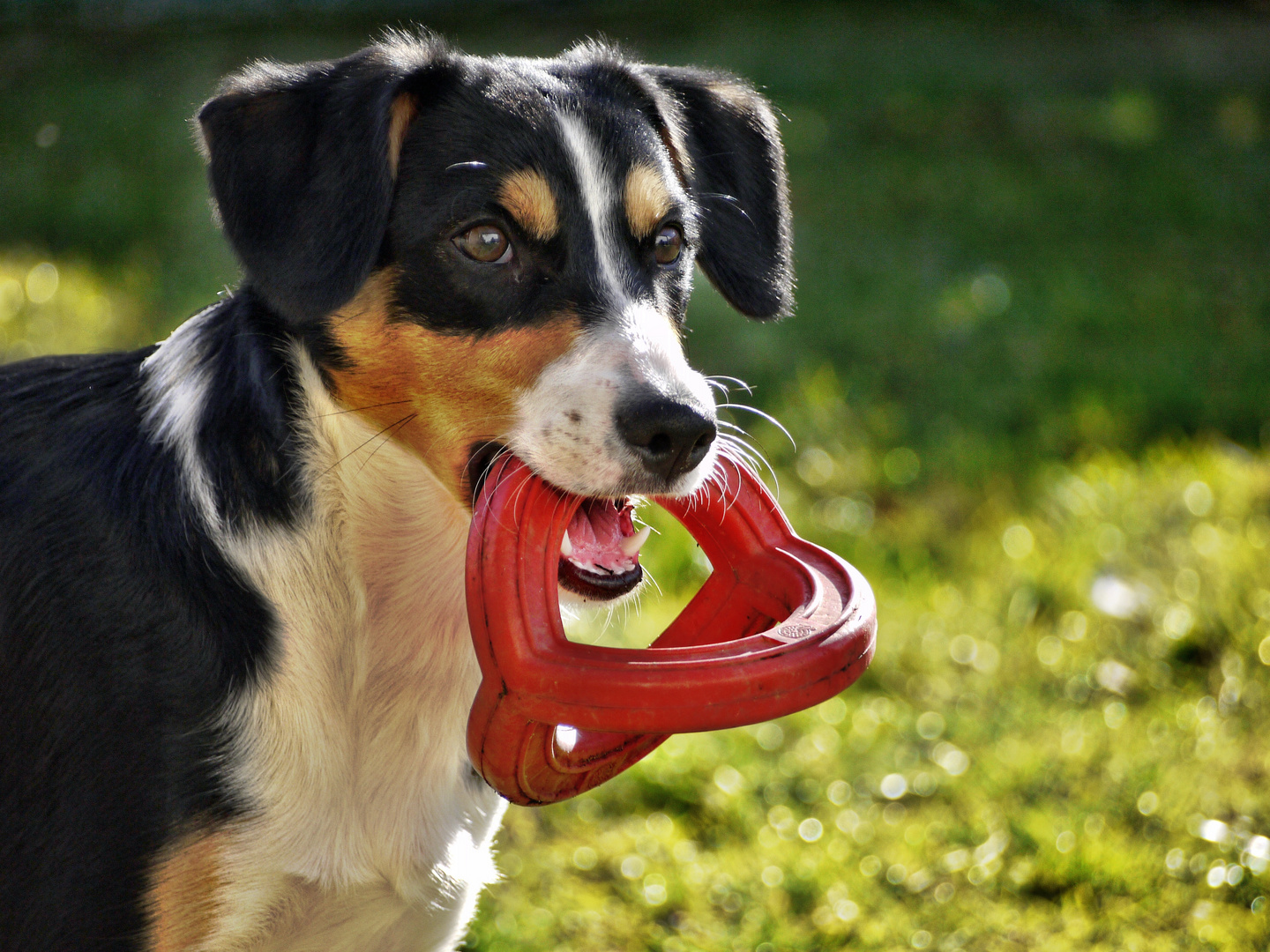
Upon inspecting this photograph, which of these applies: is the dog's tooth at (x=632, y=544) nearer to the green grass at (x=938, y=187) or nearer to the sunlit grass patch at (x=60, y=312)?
the green grass at (x=938, y=187)

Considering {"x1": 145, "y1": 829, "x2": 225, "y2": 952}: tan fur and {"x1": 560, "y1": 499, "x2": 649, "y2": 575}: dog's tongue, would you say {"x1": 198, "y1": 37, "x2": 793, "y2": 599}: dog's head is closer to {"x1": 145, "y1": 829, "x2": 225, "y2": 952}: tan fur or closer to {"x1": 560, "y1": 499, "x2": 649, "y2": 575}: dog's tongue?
{"x1": 560, "y1": 499, "x2": 649, "y2": 575}: dog's tongue

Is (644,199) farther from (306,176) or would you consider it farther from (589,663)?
(589,663)

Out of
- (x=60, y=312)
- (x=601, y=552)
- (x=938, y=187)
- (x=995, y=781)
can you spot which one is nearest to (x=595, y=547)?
(x=601, y=552)

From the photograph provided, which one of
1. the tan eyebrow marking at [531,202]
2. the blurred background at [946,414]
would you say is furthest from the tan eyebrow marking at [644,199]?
the blurred background at [946,414]

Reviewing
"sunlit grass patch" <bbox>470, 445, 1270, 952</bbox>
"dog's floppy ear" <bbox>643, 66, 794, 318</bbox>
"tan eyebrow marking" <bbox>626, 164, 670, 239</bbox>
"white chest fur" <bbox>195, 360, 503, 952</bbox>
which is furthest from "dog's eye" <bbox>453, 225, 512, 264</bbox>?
"sunlit grass patch" <bbox>470, 445, 1270, 952</bbox>

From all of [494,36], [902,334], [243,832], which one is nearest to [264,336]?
[243,832]

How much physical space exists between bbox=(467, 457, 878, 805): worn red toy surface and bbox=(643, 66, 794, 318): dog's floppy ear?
0.58 metres

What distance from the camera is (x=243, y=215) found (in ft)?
7.60

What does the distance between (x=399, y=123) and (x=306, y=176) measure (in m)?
0.21

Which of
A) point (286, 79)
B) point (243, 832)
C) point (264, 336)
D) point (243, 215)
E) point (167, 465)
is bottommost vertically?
point (243, 832)

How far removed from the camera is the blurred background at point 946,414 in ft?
11.2

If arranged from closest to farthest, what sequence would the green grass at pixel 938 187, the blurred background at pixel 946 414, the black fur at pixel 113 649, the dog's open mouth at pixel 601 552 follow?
1. the black fur at pixel 113 649
2. the dog's open mouth at pixel 601 552
3. the blurred background at pixel 946 414
4. the green grass at pixel 938 187

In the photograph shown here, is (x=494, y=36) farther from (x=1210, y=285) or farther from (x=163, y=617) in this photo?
(x=163, y=617)

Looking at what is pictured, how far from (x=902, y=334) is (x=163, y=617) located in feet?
16.4
